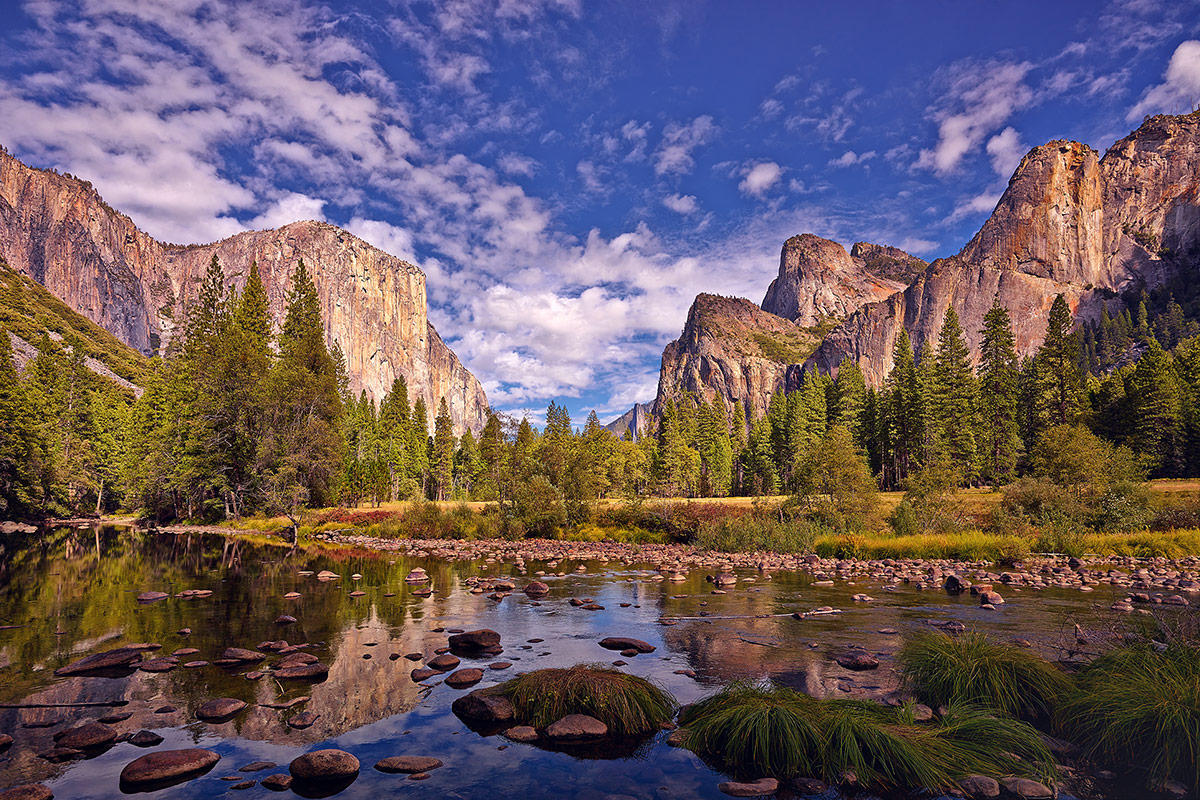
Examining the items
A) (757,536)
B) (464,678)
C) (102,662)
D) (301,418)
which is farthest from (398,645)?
(301,418)

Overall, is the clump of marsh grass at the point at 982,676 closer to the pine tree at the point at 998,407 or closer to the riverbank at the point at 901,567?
the riverbank at the point at 901,567

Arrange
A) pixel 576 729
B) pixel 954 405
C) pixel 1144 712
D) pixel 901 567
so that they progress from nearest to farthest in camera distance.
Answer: pixel 1144 712 → pixel 576 729 → pixel 901 567 → pixel 954 405

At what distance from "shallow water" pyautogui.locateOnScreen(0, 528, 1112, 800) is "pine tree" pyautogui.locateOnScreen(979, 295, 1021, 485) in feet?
189

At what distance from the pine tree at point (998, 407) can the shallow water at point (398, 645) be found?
57743 millimetres

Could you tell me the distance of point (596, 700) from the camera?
29.4 feet

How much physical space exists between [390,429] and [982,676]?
307 ft

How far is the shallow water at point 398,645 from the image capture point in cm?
734

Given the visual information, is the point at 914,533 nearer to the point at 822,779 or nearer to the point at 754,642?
the point at 754,642

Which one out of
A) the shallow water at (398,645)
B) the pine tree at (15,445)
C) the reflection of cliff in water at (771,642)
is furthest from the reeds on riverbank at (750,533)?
the pine tree at (15,445)

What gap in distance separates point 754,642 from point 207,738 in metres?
10.8

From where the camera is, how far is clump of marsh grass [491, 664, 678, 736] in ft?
28.7

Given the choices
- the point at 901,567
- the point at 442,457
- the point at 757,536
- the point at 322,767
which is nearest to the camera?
the point at 322,767

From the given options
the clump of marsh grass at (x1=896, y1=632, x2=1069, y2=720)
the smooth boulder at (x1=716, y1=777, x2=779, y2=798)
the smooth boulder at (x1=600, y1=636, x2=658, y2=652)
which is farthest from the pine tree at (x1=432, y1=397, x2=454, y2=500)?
the smooth boulder at (x1=716, y1=777, x2=779, y2=798)

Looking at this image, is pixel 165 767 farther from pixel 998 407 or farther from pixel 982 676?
pixel 998 407
